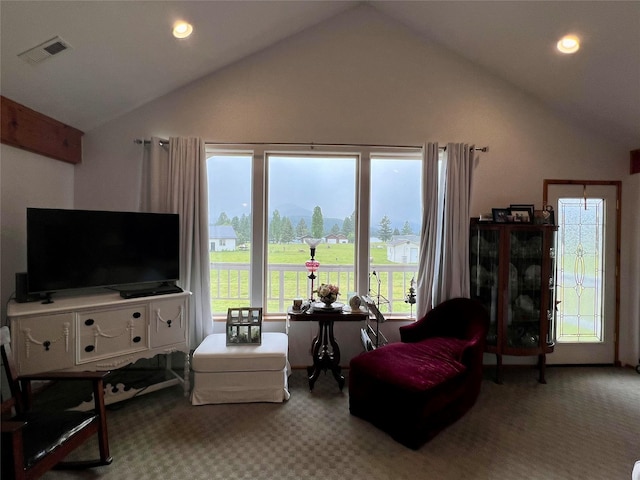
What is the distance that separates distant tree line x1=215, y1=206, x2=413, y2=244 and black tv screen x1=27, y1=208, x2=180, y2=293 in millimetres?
619

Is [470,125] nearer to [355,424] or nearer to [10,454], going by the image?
[355,424]

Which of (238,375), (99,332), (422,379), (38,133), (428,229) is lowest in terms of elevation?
(238,375)

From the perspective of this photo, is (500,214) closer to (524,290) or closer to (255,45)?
(524,290)

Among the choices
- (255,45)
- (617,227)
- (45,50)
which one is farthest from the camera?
(617,227)

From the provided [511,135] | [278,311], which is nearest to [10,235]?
[278,311]

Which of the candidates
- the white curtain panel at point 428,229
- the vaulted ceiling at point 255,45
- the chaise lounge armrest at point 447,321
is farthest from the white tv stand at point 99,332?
the white curtain panel at point 428,229

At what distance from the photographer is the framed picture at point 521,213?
2900 millimetres

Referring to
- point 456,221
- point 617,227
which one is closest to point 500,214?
point 456,221

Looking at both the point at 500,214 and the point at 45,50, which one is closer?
the point at 45,50

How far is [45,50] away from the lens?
2029 millimetres

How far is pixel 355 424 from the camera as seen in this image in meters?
2.22

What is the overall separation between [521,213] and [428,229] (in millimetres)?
894

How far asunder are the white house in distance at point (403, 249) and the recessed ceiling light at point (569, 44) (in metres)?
1.90

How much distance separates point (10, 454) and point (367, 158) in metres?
3.06
